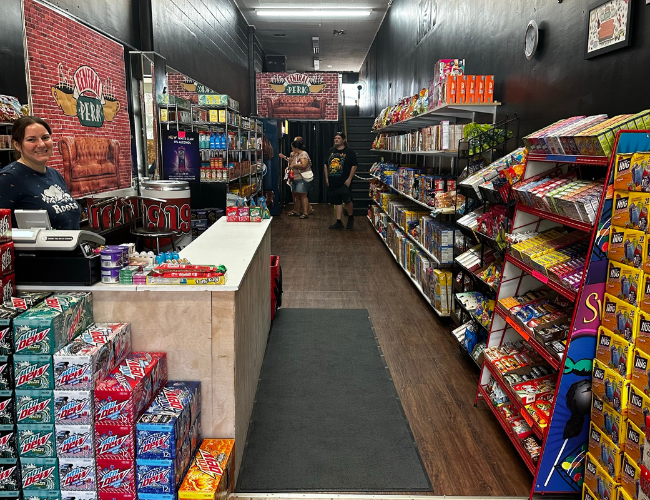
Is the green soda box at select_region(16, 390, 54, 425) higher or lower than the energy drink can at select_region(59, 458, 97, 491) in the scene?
higher

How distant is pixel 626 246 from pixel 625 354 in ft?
1.33

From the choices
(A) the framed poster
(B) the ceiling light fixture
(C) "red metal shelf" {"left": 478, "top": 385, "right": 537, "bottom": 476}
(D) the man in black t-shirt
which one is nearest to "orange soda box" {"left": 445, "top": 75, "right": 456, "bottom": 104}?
(A) the framed poster

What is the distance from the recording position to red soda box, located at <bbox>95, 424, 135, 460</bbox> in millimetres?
1972

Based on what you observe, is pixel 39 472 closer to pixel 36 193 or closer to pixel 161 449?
pixel 161 449

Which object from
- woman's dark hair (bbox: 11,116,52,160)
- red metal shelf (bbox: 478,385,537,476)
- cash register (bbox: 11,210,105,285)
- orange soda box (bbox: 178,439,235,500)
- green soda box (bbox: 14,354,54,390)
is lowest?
red metal shelf (bbox: 478,385,537,476)

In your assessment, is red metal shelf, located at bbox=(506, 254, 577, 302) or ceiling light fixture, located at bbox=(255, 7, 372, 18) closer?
red metal shelf, located at bbox=(506, 254, 577, 302)

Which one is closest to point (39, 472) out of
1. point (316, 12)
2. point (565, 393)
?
point (565, 393)

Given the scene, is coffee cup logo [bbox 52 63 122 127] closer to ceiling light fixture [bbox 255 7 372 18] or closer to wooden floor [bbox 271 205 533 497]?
wooden floor [bbox 271 205 533 497]

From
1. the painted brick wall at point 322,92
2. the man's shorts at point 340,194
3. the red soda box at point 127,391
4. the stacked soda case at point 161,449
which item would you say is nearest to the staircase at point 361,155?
the painted brick wall at point 322,92

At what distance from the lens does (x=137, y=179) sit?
235 inches

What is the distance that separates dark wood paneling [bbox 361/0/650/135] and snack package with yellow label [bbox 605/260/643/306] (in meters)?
0.86

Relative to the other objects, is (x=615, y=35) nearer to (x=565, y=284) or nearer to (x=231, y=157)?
(x=565, y=284)

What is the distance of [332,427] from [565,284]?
5.12ft

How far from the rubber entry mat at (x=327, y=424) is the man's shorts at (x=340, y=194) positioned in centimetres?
614
